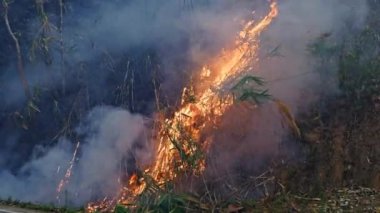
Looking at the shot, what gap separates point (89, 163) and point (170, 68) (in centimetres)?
206

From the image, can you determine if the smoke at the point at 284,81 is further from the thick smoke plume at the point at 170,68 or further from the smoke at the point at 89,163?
the smoke at the point at 89,163

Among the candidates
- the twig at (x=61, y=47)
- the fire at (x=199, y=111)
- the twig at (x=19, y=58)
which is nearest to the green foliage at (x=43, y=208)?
the fire at (x=199, y=111)

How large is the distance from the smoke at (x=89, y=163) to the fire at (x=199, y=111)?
51 cm

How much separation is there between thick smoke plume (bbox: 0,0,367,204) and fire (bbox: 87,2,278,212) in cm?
20

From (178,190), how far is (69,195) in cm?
293

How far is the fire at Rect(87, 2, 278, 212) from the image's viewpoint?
6352 millimetres

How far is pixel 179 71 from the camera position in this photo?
8.49 meters

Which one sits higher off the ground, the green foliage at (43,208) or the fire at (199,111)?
the fire at (199,111)

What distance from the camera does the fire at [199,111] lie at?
635cm

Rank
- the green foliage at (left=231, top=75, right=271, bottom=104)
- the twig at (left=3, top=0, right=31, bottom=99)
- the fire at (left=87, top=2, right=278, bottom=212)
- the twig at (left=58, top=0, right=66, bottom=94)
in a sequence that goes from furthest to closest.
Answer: the twig at (left=58, top=0, right=66, bottom=94)
the twig at (left=3, top=0, right=31, bottom=99)
the fire at (left=87, top=2, right=278, bottom=212)
the green foliage at (left=231, top=75, right=271, bottom=104)

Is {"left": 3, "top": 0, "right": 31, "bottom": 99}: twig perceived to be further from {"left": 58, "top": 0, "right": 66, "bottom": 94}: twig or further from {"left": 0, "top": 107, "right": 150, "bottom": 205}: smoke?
{"left": 0, "top": 107, "right": 150, "bottom": 205}: smoke

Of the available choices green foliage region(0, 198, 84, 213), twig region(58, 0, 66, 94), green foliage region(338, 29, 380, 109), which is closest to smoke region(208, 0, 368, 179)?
green foliage region(338, 29, 380, 109)

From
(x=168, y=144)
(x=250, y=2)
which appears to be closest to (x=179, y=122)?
(x=168, y=144)

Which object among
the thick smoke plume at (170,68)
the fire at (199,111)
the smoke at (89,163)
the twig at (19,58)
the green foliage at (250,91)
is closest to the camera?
the green foliage at (250,91)
